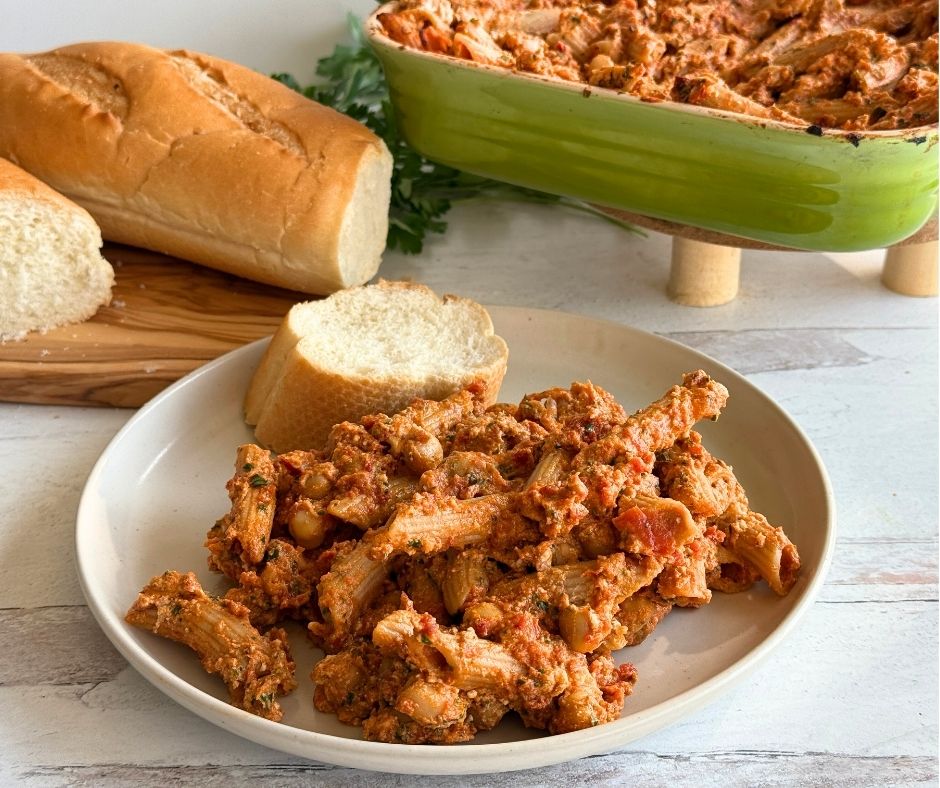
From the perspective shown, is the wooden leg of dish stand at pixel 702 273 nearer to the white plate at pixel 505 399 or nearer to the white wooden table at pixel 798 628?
the white wooden table at pixel 798 628

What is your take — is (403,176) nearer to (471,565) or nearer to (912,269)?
(912,269)

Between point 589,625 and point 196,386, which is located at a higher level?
point 589,625

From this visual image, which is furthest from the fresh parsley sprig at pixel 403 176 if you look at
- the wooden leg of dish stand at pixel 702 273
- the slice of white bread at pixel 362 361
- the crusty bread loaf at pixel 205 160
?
the slice of white bread at pixel 362 361

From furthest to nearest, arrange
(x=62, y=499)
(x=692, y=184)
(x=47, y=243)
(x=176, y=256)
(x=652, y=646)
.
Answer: (x=176, y=256) → (x=47, y=243) → (x=692, y=184) → (x=62, y=499) → (x=652, y=646)

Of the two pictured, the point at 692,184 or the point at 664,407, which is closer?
the point at 664,407

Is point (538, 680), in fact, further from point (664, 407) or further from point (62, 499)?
point (62, 499)

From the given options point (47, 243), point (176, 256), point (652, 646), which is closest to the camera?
point (652, 646)

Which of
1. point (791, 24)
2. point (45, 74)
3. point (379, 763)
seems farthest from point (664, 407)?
point (45, 74)
